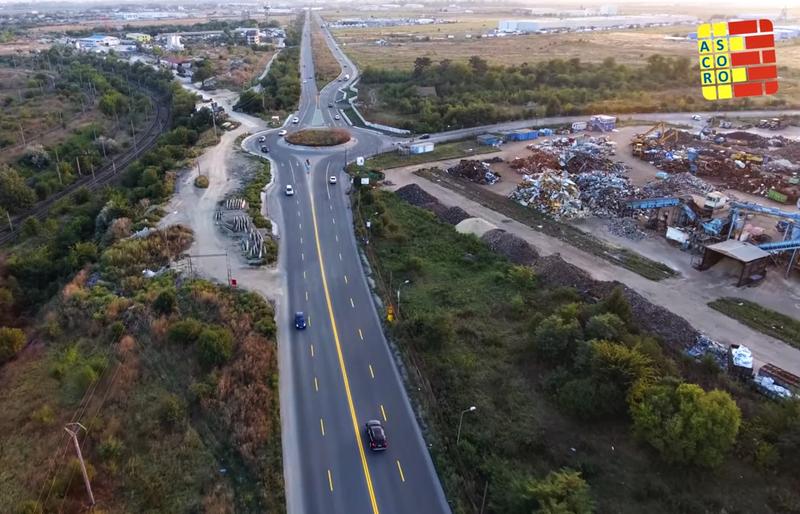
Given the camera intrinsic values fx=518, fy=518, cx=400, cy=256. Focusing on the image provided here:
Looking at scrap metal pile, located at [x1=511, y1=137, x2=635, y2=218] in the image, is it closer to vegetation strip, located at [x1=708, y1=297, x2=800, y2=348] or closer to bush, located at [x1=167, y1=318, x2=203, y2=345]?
vegetation strip, located at [x1=708, y1=297, x2=800, y2=348]

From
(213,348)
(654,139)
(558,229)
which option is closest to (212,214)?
(213,348)

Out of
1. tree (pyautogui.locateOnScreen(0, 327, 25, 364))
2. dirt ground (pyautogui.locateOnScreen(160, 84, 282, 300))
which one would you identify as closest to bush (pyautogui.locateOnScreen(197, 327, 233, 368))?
dirt ground (pyautogui.locateOnScreen(160, 84, 282, 300))

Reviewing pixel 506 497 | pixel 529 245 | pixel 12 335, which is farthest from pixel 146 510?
pixel 529 245

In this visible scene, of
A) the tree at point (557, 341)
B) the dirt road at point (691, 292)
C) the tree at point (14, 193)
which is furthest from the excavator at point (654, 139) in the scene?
the tree at point (14, 193)

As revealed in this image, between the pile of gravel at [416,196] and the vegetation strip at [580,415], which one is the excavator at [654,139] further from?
the vegetation strip at [580,415]

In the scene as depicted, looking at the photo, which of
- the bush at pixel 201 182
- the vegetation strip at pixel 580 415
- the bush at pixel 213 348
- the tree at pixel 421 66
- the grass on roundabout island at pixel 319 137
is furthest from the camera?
the tree at pixel 421 66

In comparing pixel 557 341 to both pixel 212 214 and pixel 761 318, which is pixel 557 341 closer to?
pixel 761 318
